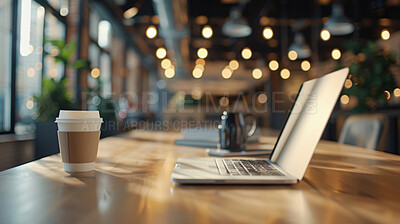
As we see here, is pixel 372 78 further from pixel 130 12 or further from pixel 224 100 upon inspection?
pixel 224 100

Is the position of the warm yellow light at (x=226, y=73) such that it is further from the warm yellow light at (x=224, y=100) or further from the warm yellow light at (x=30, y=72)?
the warm yellow light at (x=30, y=72)

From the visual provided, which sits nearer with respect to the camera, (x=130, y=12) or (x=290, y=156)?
(x=290, y=156)

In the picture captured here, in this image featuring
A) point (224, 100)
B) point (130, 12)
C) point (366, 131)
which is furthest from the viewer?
point (224, 100)

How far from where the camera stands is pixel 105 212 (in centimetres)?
42

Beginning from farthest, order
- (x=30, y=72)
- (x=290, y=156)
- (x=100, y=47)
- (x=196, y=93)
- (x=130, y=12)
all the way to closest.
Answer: (x=196, y=93) < (x=100, y=47) < (x=130, y=12) < (x=30, y=72) < (x=290, y=156)

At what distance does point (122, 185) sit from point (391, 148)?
15.8 feet

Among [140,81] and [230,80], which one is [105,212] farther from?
[140,81]

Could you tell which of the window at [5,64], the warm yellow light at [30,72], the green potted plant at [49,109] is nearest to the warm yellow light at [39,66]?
the warm yellow light at [30,72]

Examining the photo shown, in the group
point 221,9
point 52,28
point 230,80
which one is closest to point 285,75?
point 221,9

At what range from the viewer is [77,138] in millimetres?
704

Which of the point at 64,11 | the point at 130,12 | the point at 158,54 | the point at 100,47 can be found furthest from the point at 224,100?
the point at 64,11

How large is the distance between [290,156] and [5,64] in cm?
316

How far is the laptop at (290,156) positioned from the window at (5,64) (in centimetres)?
288

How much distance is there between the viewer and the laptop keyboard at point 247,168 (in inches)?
25.7
